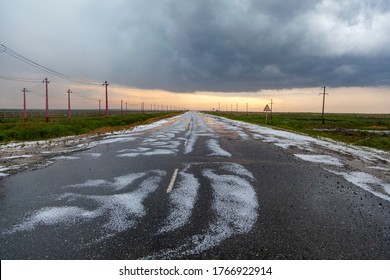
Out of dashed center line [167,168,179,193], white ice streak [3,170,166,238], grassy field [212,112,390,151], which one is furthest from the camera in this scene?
grassy field [212,112,390,151]

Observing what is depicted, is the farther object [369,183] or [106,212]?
[369,183]

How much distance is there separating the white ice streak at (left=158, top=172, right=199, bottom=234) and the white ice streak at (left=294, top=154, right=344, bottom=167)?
5647 millimetres

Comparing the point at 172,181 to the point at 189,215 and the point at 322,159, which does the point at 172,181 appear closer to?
the point at 189,215

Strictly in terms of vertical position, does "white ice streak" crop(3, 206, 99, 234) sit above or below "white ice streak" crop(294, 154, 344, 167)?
below

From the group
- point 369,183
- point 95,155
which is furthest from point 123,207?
point 95,155

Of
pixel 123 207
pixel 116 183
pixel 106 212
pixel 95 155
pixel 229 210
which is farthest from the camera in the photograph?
pixel 95 155

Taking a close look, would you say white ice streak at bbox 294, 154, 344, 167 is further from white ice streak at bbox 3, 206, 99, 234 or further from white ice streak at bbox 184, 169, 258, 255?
white ice streak at bbox 3, 206, 99, 234

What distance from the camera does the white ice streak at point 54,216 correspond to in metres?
4.68

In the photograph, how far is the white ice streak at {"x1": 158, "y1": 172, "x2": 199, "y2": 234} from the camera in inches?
186

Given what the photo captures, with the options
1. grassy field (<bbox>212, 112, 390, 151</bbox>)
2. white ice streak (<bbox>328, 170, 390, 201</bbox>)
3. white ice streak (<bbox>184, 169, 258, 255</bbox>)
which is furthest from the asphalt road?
grassy field (<bbox>212, 112, 390, 151</bbox>)

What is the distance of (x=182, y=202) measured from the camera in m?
5.84

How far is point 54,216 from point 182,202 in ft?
7.90

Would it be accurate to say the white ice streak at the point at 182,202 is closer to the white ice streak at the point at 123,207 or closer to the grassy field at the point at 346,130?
the white ice streak at the point at 123,207
